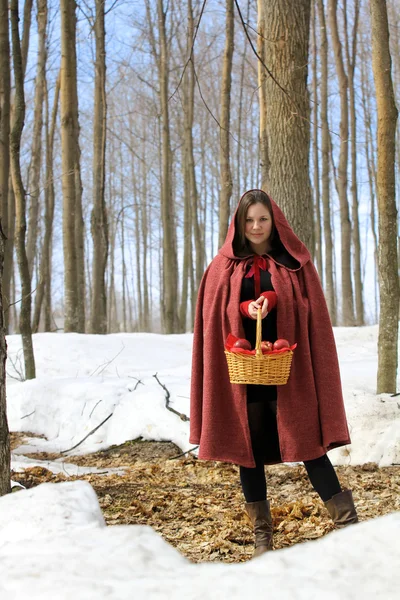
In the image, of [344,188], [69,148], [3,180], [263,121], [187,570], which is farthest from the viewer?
[344,188]

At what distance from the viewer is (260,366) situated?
2566 millimetres

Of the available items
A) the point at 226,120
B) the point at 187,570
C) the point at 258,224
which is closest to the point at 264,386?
the point at 258,224

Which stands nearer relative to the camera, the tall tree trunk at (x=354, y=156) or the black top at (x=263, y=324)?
the black top at (x=263, y=324)

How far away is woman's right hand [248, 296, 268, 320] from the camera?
2729 millimetres

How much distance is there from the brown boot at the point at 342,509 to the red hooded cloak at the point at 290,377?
0.21 m

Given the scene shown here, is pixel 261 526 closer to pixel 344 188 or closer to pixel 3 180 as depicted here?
pixel 3 180

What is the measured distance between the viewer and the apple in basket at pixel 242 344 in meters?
2.68

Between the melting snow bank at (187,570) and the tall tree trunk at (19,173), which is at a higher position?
the tall tree trunk at (19,173)

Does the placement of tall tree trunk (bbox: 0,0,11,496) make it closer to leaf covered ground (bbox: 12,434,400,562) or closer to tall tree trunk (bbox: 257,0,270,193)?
leaf covered ground (bbox: 12,434,400,562)

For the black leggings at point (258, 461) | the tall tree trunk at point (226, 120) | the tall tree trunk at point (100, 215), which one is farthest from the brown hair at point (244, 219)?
the tall tree trunk at point (100, 215)

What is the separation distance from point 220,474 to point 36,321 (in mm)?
9150

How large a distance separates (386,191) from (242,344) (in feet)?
9.65

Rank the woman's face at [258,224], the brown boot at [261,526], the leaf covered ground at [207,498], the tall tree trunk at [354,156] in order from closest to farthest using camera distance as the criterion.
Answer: the brown boot at [261,526] < the woman's face at [258,224] < the leaf covered ground at [207,498] < the tall tree trunk at [354,156]

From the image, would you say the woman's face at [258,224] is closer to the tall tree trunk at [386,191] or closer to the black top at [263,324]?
the black top at [263,324]
